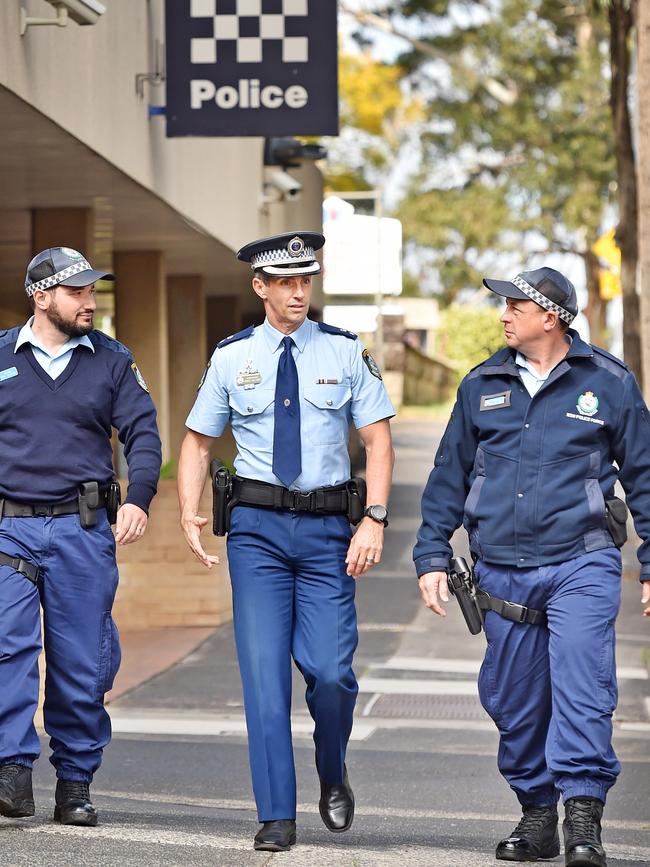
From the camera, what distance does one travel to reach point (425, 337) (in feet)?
198

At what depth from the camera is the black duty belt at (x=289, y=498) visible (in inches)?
226

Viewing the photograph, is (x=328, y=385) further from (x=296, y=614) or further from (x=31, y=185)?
(x=31, y=185)

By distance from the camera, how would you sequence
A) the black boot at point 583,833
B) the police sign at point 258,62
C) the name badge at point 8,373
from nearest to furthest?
the black boot at point 583,833, the name badge at point 8,373, the police sign at point 258,62

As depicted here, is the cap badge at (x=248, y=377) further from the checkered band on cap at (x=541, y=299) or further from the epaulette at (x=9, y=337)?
the checkered band on cap at (x=541, y=299)

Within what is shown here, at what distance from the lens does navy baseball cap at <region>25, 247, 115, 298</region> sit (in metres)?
5.96

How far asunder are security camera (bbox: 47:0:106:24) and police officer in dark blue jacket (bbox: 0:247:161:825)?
7.45ft

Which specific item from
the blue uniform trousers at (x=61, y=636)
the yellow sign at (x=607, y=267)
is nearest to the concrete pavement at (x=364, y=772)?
the blue uniform trousers at (x=61, y=636)

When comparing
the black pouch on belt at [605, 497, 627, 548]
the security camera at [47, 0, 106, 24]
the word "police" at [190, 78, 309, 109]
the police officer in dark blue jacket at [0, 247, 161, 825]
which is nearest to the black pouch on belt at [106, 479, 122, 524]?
the police officer in dark blue jacket at [0, 247, 161, 825]

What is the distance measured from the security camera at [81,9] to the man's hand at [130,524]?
2.95 metres

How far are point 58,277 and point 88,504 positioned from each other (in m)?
0.80

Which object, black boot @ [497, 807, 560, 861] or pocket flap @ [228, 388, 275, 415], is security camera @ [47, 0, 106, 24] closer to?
pocket flap @ [228, 388, 275, 415]

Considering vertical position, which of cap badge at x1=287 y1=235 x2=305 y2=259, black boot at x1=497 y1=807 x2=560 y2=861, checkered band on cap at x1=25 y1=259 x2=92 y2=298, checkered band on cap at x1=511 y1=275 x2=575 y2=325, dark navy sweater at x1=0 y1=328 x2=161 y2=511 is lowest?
black boot at x1=497 y1=807 x2=560 y2=861

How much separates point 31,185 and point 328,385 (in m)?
5.16

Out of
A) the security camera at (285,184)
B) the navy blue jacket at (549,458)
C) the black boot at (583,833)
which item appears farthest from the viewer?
the security camera at (285,184)
